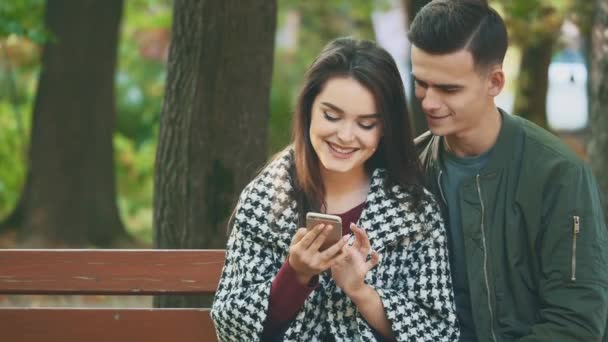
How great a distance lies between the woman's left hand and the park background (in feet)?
3.97

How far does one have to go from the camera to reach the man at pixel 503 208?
4.14 meters

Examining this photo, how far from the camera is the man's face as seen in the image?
4.21 m

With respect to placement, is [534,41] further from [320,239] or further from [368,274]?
[320,239]

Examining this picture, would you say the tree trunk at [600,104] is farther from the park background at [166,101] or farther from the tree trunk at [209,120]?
the tree trunk at [209,120]

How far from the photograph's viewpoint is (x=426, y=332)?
417 centimetres

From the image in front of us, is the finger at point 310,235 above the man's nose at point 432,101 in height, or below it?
below

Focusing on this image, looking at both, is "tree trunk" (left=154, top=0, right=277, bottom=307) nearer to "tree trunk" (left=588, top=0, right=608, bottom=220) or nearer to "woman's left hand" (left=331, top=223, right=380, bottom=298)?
"woman's left hand" (left=331, top=223, right=380, bottom=298)

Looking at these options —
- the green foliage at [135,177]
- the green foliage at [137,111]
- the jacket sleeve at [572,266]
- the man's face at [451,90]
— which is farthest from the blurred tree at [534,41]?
the jacket sleeve at [572,266]

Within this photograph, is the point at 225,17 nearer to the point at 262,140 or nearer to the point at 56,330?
the point at 262,140

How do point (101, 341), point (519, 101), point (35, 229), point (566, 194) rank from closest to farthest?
point (566, 194) < point (101, 341) < point (35, 229) < point (519, 101)

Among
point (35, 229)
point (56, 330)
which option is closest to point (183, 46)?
point (56, 330)

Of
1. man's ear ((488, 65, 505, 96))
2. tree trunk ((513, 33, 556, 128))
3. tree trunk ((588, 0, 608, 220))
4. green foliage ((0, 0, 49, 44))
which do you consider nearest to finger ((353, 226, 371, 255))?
man's ear ((488, 65, 505, 96))

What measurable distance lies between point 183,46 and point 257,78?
42cm

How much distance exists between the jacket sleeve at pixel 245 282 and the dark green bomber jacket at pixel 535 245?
727 millimetres
